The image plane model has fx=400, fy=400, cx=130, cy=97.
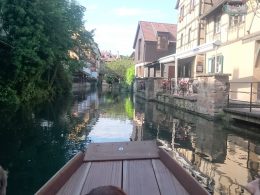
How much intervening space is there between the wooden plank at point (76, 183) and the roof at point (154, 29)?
4609cm

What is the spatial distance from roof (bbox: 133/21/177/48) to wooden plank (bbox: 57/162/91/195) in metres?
46.1

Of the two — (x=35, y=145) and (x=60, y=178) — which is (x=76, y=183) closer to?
(x=60, y=178)

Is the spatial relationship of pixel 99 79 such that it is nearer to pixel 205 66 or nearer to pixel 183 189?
pixel 205 66

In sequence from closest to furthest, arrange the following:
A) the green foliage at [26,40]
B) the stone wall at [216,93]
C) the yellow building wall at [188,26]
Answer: the stone wall at [216,93] < the green foliage at [26,40] < the yellow building wall at [188,26]

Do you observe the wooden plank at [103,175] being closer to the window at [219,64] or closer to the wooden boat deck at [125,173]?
the wooden boat deck at [125,173]

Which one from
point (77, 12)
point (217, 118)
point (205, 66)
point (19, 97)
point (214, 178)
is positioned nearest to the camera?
point (214, 178)

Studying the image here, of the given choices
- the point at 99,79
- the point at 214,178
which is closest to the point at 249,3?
the point at 214,178

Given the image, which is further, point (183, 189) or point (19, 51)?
point (19, 51)

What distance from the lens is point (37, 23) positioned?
21.9 metres

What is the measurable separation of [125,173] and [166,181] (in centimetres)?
58

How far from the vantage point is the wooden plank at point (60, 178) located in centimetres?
354

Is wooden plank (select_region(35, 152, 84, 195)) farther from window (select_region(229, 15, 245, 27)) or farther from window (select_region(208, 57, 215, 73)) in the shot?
window (select_region(208, 57, 215, 73))

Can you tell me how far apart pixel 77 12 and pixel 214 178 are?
26.9 meters

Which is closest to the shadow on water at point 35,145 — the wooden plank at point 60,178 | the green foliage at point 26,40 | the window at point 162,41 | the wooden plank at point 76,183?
the wooden plank at point 60,178
